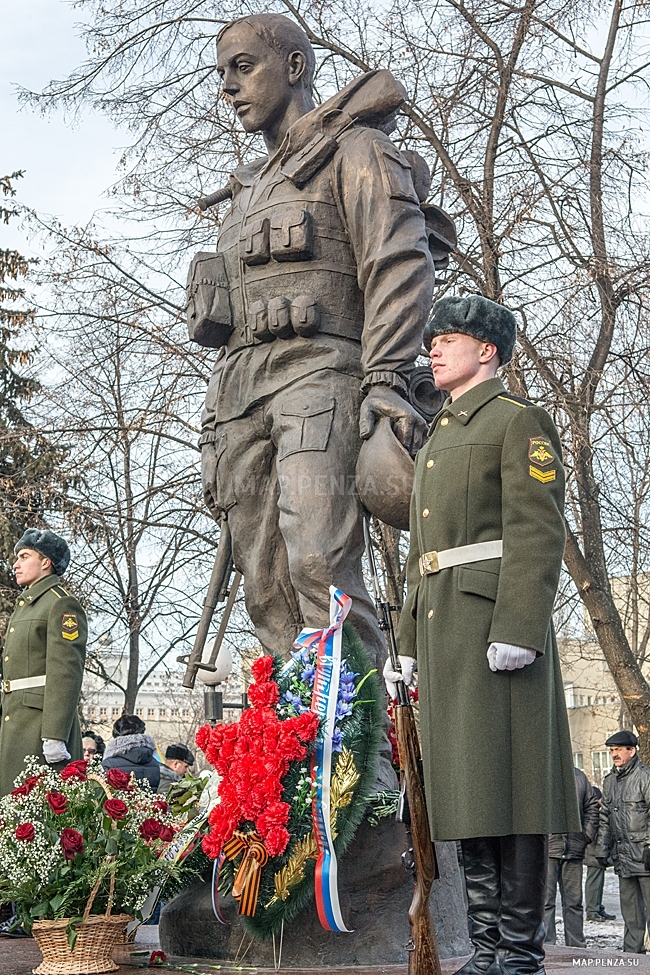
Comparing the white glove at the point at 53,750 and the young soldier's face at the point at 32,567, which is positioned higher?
the young soldier's face at the point at 32,567

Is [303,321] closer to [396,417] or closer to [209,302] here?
[209,302]

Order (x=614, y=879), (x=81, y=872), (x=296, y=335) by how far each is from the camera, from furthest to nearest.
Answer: (x=614, y=879) → (x=296, y=335) → (x=81, y=872)

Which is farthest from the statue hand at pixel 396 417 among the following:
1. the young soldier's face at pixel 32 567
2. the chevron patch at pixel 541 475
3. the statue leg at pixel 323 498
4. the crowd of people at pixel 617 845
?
the crowd of people at pixel 617 845

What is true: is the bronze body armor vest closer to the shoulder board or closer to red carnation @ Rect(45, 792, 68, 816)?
the shoulder board

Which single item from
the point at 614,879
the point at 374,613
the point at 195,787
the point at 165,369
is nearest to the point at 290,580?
the point at 374,613

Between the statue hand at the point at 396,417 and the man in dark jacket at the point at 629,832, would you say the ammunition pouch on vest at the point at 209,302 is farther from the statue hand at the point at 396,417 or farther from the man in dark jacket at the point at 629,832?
the man in dark jacket at the point at 629,832

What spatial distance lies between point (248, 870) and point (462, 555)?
1258 mm

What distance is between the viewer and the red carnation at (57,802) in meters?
4.39

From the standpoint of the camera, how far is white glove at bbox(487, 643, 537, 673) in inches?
137

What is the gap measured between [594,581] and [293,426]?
740cm

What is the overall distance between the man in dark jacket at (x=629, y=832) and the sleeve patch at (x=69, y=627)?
5.50 metres

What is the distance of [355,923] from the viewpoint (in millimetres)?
4301

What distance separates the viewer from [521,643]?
137 inches

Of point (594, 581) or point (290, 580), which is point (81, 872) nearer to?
point (290, 580)
